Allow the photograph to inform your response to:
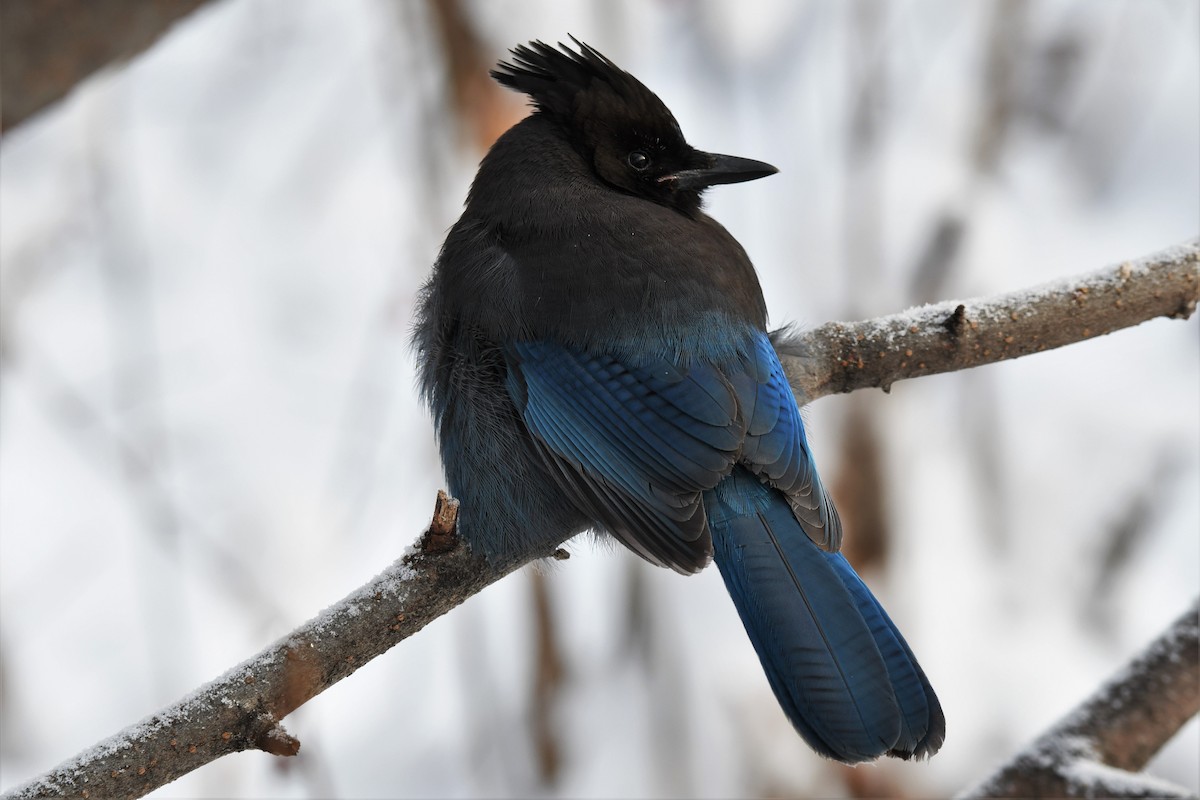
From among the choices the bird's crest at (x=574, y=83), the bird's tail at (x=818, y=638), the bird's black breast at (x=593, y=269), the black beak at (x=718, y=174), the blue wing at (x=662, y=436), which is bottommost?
the bird's tail at (x=818, y=638)

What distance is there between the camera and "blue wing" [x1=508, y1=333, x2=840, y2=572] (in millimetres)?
2527

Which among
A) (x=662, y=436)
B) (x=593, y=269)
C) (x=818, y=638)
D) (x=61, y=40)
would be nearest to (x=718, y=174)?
(x=593, y=269)

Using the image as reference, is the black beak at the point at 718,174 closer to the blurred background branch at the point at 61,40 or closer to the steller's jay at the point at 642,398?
the steller's jay at the point at 642,398

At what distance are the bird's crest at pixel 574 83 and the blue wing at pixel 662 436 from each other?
75 centimetres

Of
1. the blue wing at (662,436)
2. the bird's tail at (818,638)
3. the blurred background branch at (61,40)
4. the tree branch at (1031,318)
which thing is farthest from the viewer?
the blurred background branch at (61,40)

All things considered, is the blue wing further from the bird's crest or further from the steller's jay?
the bird's crest

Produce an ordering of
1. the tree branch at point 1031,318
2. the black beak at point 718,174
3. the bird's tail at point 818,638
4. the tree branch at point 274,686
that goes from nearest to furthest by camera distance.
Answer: the tree branch at point 274,686, the bird's tail at point 818,638, the tree branch at point 1031,318, the black beak at point 718,174

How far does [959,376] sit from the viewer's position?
16.5 feet

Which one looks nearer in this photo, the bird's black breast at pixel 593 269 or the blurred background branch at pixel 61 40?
the bird's black breast at pixel 593 269

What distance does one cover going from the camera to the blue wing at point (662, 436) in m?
2.53

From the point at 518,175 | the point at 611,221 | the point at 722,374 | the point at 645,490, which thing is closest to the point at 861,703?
the point at 645,490

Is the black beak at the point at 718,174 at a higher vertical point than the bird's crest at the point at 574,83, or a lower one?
lower

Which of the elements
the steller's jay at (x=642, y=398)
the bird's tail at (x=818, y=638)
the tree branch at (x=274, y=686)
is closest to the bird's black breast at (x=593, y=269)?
the steller's jay at (x=642, y=398)

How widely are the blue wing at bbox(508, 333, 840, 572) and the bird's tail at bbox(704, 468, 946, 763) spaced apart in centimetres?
7
